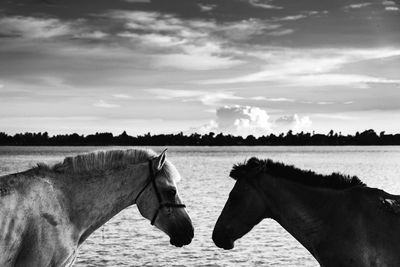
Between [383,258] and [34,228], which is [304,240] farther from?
[34,228]

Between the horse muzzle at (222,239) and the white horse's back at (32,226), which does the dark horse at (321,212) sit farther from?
the white horse's back at (32,226)

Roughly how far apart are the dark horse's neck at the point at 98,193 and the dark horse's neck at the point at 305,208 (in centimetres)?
177

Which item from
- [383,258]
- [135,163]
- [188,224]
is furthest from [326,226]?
[135,163]

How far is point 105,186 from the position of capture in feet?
21.7

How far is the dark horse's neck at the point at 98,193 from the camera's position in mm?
6406

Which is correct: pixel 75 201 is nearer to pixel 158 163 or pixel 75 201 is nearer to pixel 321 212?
pixel 158 163

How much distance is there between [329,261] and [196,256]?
38.0 ft

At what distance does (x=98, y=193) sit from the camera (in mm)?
6559

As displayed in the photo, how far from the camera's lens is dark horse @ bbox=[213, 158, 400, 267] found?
669cm

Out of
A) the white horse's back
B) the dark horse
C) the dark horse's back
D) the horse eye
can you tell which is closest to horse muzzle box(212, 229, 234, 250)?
the dark horse

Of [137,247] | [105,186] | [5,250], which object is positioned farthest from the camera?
[137,247]

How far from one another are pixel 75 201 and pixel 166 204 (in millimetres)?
1052

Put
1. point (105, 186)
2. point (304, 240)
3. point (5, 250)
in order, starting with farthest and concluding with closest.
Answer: point (304, 240) → point (105, 186) → point (5, 250)

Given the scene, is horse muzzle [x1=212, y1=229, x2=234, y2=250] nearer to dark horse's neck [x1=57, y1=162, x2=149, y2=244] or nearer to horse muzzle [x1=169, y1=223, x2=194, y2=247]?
horse muzzle [x1=169, y1=223, x2=194, y2=247]
